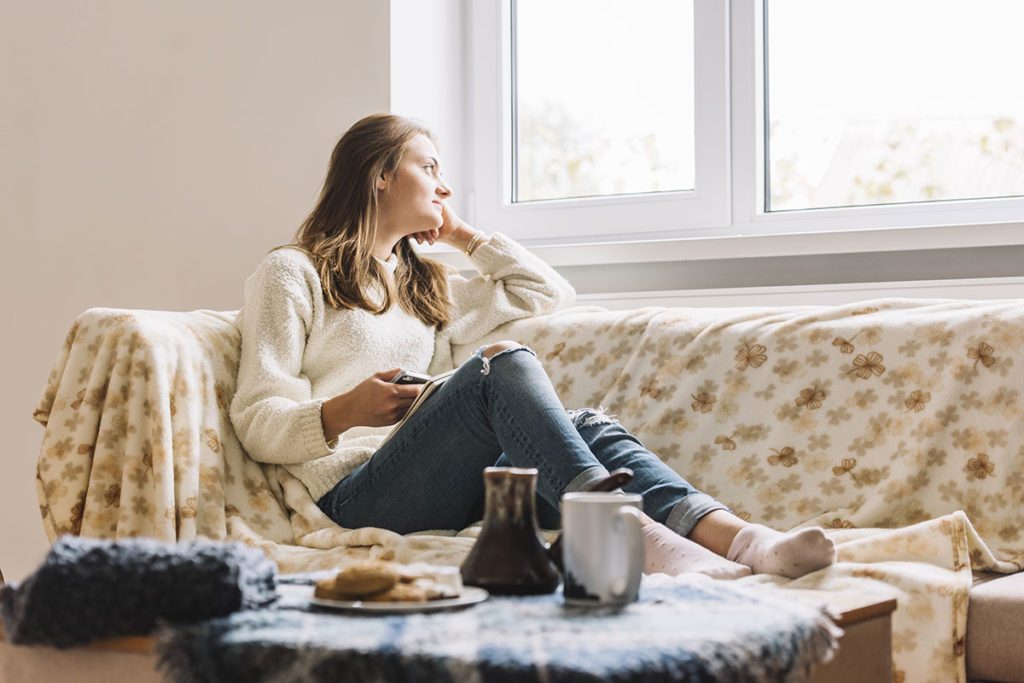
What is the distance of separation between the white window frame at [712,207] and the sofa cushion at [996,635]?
951 mm

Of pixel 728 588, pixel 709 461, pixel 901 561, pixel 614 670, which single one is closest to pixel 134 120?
pixel 709 461

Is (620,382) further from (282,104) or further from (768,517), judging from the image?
(282,104)

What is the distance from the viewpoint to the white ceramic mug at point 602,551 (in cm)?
100

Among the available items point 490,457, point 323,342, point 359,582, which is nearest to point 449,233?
point 323,342

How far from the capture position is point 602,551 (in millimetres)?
997

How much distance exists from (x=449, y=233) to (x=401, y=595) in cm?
154

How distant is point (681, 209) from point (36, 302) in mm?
1608

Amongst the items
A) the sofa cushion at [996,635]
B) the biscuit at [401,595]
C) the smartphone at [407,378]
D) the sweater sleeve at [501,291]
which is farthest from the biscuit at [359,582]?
the sweater sleeve at [501,291]

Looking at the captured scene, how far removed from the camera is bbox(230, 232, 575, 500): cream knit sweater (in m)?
1.94

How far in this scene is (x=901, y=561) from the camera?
5.17 feet

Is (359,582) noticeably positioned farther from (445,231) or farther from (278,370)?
(445,231)

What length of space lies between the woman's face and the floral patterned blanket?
0.40m

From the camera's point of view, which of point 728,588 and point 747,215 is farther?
point 747,215

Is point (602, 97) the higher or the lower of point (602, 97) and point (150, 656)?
the higher
